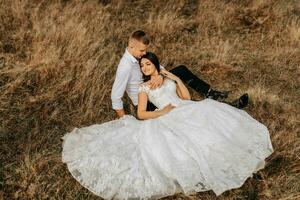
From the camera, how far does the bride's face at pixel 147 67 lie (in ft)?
17.0

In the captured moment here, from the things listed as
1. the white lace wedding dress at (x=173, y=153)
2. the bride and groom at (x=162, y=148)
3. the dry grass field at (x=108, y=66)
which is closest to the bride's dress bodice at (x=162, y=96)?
the bride and groom at (x=162, y=148)

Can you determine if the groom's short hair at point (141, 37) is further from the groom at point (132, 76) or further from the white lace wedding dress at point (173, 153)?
the white lace wedding dress at point (173, 153)

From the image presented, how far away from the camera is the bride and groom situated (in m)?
4.21

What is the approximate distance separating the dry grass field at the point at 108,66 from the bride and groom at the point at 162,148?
0.84 ft

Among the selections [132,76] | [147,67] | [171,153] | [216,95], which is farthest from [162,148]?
[216,95]

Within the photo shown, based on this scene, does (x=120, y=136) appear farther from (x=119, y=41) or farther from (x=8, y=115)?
(x=119, y=41)

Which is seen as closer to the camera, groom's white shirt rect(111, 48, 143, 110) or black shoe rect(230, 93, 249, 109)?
groom's white shirt rect(111, 48, 143, 110)

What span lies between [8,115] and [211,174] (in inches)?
111

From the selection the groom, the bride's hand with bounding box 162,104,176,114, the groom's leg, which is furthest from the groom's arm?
the groom's leg

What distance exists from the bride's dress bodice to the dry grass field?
0.78 m

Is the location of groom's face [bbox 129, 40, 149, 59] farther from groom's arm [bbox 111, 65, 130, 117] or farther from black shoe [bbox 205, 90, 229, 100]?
black shoe [bbox 205, 90, 229, 100]

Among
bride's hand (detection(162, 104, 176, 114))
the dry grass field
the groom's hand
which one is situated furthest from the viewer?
the groom's hand

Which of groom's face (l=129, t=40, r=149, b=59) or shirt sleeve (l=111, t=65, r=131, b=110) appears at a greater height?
groom's face (l=129, t=40, r=149, b=59)

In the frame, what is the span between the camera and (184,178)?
4164 mm
